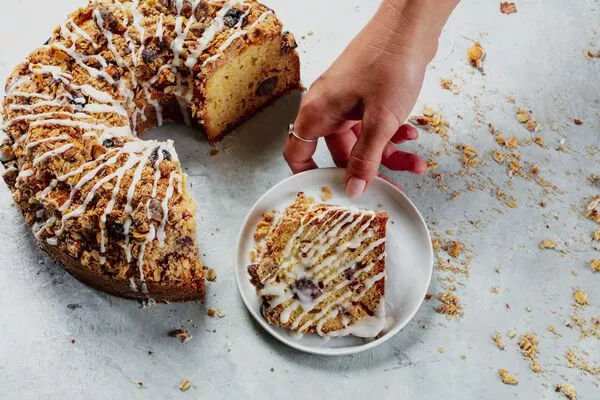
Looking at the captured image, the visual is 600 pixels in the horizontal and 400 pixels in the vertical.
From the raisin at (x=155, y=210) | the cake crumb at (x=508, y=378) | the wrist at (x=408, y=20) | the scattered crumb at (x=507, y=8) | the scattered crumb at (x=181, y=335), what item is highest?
the wrist at (x=408, y=20)

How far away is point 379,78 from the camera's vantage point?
2.79 meters

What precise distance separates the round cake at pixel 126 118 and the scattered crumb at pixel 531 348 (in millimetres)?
1387

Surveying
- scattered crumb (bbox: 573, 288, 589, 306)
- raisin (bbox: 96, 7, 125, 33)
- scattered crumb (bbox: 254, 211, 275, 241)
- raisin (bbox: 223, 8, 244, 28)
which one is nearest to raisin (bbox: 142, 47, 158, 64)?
raisin (bbox: 96, 7, 125, 33)

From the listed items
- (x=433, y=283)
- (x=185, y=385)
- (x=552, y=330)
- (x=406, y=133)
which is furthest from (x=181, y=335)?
(x=552, y=330)

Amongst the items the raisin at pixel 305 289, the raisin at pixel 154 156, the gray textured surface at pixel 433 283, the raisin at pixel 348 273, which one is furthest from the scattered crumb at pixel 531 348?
the raisin at pixel 154 156

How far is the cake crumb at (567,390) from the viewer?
307 centimetres

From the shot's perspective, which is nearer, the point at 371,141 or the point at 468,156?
the point at 371,141

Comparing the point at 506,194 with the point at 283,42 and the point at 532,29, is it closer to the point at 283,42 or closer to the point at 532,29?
the point at 532,29

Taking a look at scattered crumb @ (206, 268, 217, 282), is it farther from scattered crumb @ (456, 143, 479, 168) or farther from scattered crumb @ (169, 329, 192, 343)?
scattered crumb @ (456, 143, 479, 168)

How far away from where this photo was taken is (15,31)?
12.4 feet

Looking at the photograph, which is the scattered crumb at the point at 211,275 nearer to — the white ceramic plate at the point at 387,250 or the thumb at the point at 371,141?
the white ceramic plate at the point at 387,250

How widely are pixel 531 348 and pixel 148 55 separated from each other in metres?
2.05

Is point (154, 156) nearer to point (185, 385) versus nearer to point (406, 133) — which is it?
point (185, 385)

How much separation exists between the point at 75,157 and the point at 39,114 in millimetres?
254
